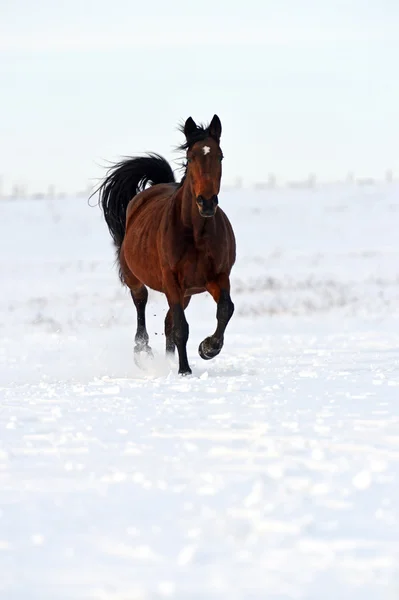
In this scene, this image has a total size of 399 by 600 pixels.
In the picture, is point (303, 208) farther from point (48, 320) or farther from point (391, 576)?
point (391, 576)

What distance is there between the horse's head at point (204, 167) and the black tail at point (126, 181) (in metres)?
3.38

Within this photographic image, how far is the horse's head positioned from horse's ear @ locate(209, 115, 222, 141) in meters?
0.08

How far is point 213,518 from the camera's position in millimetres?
3547

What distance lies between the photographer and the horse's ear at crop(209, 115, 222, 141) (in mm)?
8508

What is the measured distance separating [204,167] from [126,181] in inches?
154

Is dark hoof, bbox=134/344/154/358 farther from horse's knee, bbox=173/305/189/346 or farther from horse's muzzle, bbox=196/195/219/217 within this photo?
horse's muzzle, bbox=196/195/219/217

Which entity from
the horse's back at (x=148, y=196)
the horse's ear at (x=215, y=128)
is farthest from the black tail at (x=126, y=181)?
the horse's ear at (x=215, y=128)

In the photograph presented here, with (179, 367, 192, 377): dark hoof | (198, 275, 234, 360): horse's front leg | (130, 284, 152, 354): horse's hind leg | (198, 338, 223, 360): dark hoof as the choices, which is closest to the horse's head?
(198, 275, 234, 360): horse's front leg

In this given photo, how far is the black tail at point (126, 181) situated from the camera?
11.8m

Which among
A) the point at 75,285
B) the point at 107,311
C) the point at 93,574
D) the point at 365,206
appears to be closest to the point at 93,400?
the point at 93,574

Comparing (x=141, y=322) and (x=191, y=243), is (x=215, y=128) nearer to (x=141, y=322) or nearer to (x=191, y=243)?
(x=191, y=243)

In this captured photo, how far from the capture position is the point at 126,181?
39.0 ft

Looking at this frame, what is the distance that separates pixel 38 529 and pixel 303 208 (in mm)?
49117

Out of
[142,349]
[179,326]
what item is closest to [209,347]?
[179,326]
